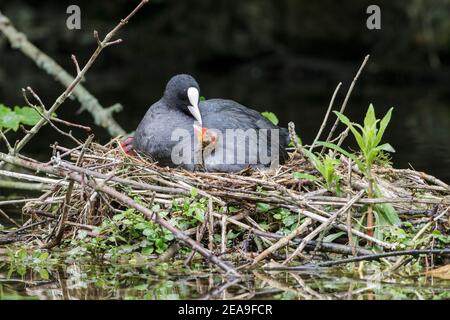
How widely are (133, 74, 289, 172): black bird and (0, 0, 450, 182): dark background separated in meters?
9.49

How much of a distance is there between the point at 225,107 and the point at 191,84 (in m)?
0.34

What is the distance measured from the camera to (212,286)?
474 centimetres

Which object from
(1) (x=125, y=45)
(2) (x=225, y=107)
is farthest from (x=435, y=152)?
(1) (x=125, y=45)

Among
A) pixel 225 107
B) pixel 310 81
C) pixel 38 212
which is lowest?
pixel 38 212

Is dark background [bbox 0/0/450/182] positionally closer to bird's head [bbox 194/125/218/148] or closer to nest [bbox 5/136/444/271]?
bird's head [bbox 194/125/218/148]

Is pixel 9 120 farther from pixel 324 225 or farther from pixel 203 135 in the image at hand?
pixel 324 225

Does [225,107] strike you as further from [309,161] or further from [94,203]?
[94,203]

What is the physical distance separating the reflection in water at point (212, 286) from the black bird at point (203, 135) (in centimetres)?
134

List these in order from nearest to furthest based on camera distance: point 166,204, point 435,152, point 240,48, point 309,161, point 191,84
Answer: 1. point 166,204
2. point 309,161
3. point 191,84
4. point 435,152
5. point 240,48

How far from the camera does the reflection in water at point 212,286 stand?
15.0 ft


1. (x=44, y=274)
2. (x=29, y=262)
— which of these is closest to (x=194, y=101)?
(x=29, y=262)

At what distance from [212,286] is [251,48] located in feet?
51.7

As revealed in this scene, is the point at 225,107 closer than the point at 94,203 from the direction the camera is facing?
No

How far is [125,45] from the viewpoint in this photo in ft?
68.9
